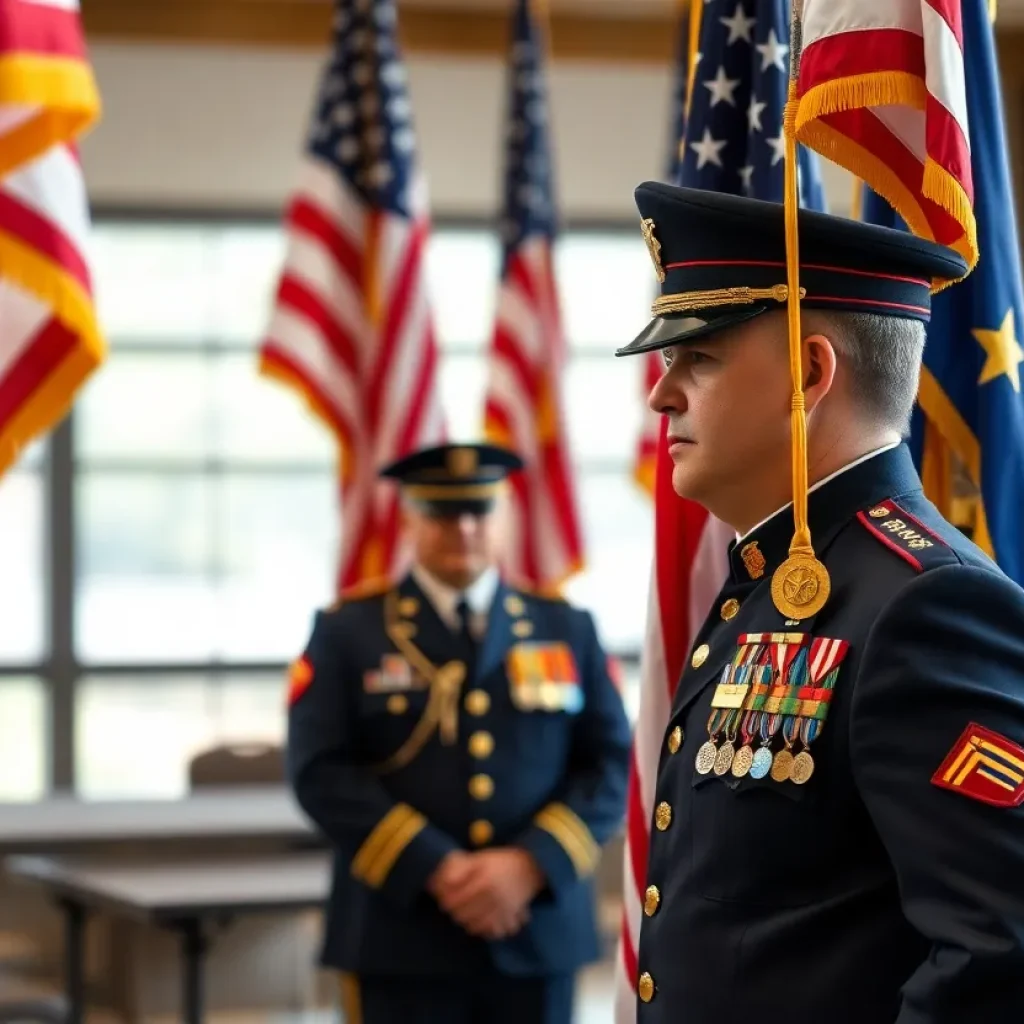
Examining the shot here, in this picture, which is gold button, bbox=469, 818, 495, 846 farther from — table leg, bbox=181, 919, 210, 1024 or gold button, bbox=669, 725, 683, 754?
gold button, bbox=669, 725, 683, 754

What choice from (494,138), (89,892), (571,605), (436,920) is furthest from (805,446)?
(494,138)

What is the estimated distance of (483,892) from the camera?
114 inches

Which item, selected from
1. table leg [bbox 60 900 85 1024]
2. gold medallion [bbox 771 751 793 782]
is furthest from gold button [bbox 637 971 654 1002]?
table leg [bbox 60 900 85 1024]

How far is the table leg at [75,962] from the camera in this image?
4.02 meters

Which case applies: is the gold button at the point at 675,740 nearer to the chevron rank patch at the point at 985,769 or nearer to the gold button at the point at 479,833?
the chevron rank patch at the point at 985,769

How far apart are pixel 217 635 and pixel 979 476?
5.70m

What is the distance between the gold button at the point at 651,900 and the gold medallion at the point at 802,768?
217mm

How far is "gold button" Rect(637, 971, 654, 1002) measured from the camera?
1452mm

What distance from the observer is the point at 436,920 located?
296 centimetres

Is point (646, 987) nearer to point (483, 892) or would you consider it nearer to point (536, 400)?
point (483, 892)

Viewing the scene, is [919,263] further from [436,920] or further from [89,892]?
[89,892]

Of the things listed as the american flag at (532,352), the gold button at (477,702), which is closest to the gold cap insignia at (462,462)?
the gold button at (477,702)

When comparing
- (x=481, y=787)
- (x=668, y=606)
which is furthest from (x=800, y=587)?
(x=481, y=787)

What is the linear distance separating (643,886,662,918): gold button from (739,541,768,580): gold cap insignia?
10.7 inches
